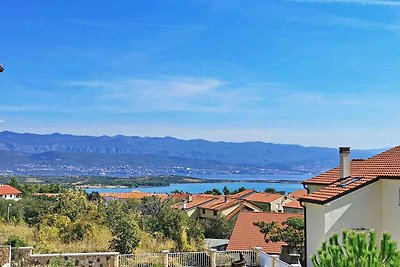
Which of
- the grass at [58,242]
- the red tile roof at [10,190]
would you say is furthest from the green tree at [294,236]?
the red tile roof at [10,190]

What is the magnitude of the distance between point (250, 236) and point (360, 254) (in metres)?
19.1

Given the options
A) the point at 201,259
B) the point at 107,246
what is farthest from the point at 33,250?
the point at 201,259

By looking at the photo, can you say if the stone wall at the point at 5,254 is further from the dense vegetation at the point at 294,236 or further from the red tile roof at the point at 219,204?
the red tile roof at the point at 219,204

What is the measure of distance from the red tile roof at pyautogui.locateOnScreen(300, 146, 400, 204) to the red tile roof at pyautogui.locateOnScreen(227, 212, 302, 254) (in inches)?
303

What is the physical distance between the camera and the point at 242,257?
62.3 feet

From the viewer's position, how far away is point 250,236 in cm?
2670

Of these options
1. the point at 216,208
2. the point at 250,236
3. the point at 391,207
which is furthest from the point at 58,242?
the point at 216,208

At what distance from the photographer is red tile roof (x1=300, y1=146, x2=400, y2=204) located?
14.2 metres

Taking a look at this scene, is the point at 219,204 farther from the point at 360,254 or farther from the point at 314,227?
the point at 360,254

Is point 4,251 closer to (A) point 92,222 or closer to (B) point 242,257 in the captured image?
(A) point 92,222

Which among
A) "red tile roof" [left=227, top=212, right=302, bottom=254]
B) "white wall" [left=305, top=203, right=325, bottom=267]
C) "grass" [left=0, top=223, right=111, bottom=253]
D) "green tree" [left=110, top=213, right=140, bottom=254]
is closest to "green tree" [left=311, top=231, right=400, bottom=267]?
"white wall" [left=305, top=203, right=325, bottom=267]

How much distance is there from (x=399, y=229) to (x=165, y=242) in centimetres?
1306

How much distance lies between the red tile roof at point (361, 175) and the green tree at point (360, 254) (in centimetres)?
600

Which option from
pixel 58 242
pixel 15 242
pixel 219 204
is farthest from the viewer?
pixel 219 204
